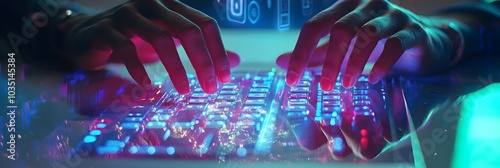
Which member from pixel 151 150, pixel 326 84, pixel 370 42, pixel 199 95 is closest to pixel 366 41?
pixel 370 42

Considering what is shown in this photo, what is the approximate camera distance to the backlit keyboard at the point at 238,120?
37.1 inches

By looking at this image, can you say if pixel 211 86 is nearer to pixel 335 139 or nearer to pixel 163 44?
pixel 163 44

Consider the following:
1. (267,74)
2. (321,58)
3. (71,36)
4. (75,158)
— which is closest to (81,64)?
(71,36)

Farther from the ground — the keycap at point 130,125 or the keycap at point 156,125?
the keycap at point 156,125

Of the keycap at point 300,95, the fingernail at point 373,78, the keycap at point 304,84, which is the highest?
the fingernail at point 373,78

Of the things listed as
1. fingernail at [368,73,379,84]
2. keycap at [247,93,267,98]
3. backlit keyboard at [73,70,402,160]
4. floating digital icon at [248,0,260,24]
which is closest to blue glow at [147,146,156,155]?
backlit keyboard at [73,70,402,160]

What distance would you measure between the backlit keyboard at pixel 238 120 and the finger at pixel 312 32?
0.03 m

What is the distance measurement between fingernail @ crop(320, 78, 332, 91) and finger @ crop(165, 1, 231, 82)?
7.0 inches

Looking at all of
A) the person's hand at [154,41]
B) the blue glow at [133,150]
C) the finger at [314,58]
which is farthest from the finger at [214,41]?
the blue glow at [133,150]

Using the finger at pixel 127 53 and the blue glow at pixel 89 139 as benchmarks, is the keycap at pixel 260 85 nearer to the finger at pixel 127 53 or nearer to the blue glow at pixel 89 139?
the finger at pixel 127 53

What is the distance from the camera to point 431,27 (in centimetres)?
98

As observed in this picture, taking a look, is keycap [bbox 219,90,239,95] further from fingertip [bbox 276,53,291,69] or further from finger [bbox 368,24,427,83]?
finger [bbox 368,24,427,83]

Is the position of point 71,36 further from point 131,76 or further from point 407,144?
point 407,144

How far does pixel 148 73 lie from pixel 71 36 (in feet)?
0.63
